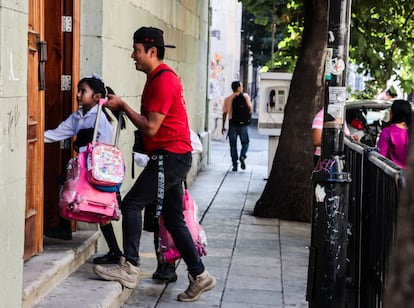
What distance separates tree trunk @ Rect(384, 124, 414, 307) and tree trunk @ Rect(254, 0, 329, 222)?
1000 centimetres

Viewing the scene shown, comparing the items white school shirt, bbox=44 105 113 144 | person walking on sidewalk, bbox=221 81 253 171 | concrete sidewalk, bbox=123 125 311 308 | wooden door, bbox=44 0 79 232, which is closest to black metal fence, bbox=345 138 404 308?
concrete sidewalk, bbox=123 125 311 308

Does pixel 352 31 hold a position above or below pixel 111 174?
above

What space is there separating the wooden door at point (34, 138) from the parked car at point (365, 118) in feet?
27.8

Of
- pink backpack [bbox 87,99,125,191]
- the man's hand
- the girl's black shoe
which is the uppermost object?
the man's hand

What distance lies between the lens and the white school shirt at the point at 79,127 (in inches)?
264

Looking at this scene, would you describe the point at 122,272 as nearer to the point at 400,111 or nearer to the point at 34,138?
the point at 34,138

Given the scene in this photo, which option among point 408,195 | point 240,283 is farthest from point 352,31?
point 408,195

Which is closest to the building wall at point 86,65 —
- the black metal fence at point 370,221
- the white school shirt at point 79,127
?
the white school shirt at point 79,127

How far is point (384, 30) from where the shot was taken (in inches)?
539

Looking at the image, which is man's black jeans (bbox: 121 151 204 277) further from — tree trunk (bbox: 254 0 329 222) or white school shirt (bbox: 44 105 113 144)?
tree trunk (bbox: 254 0 329 222)

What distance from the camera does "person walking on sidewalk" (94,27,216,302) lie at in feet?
20.6

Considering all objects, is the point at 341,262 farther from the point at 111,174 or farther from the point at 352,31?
the point at 352,31

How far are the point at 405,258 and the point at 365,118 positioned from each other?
13.7 meters

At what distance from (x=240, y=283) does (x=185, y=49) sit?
266 inches
